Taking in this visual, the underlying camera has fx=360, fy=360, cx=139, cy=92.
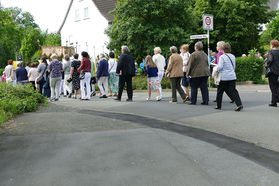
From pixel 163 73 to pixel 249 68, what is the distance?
28.9 ft

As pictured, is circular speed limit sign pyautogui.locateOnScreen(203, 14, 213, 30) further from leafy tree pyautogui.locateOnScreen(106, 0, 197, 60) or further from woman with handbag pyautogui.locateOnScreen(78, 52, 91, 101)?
leafy tree pyautogui.locateOnScreen(106, 0, 197, 60)

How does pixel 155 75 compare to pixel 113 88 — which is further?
pixel 113 88

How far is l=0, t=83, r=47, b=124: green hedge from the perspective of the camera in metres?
9.46

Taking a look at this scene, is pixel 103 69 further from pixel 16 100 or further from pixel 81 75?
pixel 16 100

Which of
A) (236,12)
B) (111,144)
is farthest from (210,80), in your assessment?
(236,12)

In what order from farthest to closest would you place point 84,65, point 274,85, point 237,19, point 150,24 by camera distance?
point 237,19, point 150,24, point 84,65, point 274,85

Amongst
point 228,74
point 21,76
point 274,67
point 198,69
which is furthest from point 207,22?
point 21,76

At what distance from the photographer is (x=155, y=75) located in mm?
13000

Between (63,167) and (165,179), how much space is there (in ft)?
4.62

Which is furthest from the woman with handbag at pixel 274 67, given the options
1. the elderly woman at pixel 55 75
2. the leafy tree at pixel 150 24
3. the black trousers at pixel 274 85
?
the leafy tree at pixel 150 24

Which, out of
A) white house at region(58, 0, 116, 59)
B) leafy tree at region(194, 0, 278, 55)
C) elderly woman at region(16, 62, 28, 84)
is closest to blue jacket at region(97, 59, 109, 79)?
elderly woman at region(16, 62, 28, 84)

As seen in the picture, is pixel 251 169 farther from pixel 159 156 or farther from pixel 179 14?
pixel 179 14

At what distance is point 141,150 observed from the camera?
5.43 metres

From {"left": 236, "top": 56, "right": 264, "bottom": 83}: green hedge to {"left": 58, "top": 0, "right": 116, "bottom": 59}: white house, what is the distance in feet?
69.5
